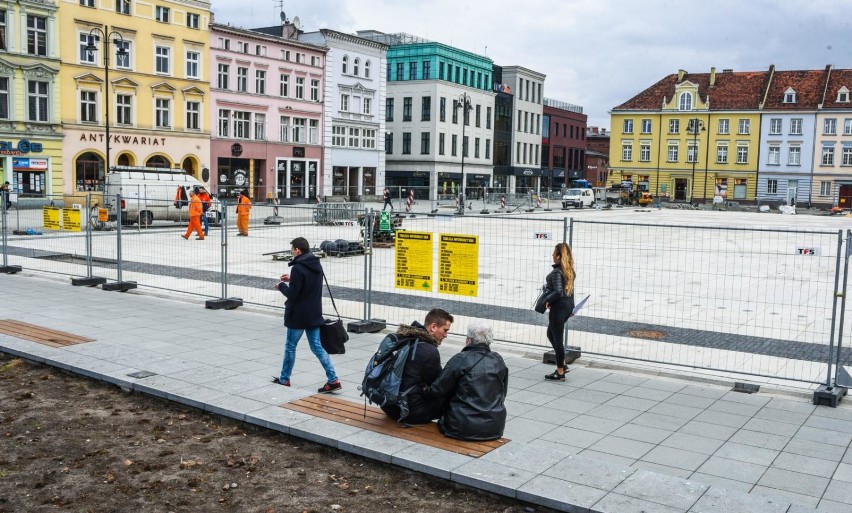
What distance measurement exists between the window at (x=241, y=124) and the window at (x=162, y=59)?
6425mm

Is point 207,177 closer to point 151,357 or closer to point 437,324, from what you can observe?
point 151,357

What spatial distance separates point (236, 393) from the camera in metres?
8.55

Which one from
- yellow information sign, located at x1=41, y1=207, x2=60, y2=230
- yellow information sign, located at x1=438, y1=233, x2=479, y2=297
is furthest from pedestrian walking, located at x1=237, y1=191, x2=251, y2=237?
yellow information sign, located at x1=438, y1=233, x2=479, y2=297

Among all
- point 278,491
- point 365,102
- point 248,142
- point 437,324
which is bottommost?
point 278,491

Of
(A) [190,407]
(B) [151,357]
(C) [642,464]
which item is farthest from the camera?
(B) [151,357]

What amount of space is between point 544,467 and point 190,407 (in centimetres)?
386

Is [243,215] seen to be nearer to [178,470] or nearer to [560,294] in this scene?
[560,294]

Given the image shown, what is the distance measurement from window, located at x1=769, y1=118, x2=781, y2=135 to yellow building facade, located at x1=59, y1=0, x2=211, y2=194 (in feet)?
201

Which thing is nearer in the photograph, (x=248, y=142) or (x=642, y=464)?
(x=642, y=464)

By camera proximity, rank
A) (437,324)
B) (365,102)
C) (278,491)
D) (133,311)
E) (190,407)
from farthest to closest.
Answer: (365,102)
(133,311)
(190,407)
(437,324)
(278,491)

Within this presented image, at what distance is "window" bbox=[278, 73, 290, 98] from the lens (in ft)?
199

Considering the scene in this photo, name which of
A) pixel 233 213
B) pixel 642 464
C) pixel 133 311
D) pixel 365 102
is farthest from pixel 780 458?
pixel 365 102

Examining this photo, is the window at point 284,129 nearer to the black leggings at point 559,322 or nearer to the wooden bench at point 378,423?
the black leggings at point 559,322

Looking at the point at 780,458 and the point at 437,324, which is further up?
the point at 437,324
